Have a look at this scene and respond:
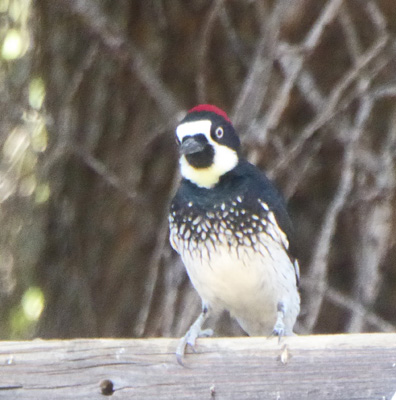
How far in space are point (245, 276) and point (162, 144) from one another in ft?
3.21

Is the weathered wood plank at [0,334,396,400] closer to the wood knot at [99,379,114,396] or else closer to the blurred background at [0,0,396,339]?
the wood knot at [99,379,114,396]

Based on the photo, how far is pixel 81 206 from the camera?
3232mm

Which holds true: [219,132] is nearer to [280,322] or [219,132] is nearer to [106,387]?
[280,322]

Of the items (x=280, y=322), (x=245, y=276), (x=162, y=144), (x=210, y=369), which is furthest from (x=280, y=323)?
(x=162, y=144)

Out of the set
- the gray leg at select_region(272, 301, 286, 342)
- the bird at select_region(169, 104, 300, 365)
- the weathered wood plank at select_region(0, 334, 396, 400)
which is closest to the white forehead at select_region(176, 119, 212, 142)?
the bird at select_region(169, 104, 300, 365)

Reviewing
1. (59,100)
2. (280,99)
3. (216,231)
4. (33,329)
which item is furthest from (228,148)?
(33,329)

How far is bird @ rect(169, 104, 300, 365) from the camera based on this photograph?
237cm

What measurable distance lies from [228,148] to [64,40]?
0.99 meters

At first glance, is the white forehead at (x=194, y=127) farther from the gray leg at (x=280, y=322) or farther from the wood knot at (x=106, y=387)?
the wood knot at (x=106, y=387)

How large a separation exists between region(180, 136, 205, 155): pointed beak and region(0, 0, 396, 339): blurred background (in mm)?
749

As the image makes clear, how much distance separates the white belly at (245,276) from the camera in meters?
2.42

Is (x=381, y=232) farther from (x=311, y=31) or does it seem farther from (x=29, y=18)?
(x=29, y=18)

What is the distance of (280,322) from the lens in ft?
7.53

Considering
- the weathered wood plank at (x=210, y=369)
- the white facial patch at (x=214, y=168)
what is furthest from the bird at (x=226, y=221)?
the weathered wood plank at (x=210, y=369)
